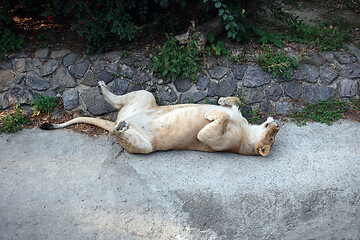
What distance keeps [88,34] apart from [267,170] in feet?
11.6

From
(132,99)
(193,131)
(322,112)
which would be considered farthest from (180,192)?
(322,112)

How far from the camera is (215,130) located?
4270 mm

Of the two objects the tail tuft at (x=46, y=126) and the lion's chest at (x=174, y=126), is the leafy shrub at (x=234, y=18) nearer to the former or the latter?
the lion's chest at (x=174, y=126)

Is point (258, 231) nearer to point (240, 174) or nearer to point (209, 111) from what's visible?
point (240, 174)

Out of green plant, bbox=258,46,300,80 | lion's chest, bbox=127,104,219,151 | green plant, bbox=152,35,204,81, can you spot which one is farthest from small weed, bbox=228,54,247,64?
lion's chest, bbox=127,104,219,151

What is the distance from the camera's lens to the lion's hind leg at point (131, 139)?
4.27 metres

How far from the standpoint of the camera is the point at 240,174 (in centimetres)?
428

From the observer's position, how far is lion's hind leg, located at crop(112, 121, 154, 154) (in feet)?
14.0

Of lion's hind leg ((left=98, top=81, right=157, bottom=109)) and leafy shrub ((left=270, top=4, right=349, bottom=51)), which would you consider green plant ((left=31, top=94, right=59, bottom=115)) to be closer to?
lion's hind leg ((left=98, top=81, right=157, bottom=109))

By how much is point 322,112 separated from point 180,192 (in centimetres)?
271

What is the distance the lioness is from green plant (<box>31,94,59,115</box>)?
1550 mm

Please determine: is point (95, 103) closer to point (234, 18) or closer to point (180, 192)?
point (180, 192)

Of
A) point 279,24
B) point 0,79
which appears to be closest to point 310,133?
point 279,24

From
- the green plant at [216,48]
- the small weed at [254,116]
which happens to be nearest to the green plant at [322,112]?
the small weed at [254,116]
